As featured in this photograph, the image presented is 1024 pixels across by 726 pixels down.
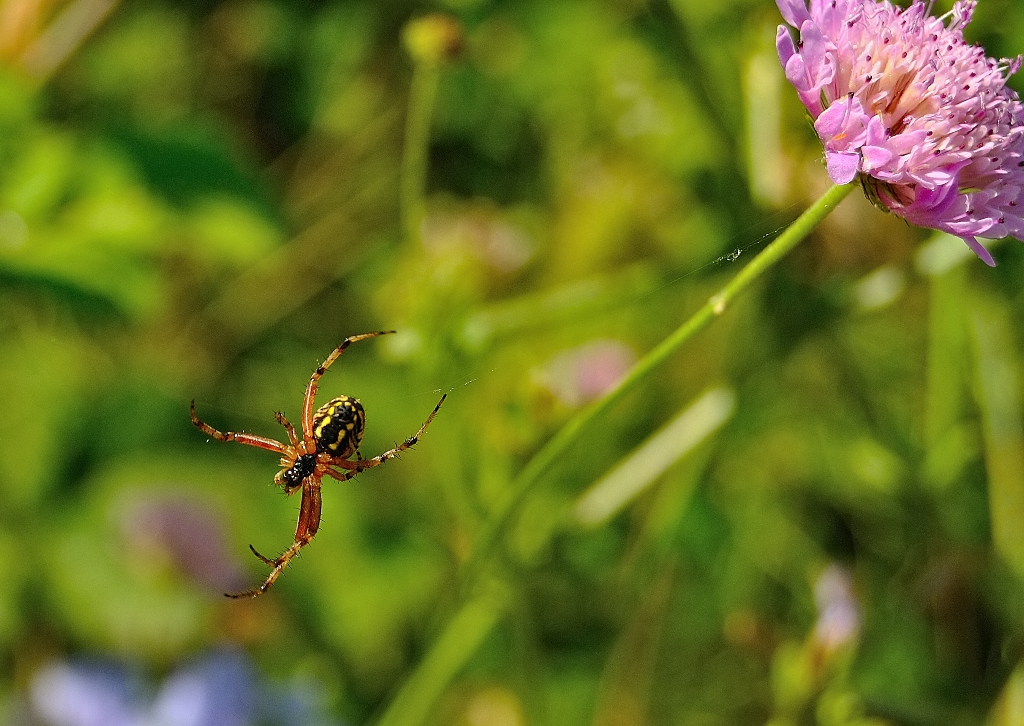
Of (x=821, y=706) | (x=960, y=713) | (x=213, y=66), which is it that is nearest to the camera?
(x=821, y=706)

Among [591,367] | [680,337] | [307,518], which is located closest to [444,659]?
[307,518]

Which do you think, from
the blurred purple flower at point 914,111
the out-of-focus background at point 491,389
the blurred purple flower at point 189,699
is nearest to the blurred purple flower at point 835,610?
the out-of-focus background at point 491,389

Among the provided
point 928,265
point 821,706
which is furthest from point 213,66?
point 821,706

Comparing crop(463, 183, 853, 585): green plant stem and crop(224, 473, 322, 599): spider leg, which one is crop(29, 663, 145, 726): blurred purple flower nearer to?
crop(224, 473, 322, 599): spider leg

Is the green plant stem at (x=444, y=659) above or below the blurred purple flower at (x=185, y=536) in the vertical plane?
below

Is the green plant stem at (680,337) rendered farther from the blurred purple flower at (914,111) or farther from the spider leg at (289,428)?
the spider leg at (289,428)

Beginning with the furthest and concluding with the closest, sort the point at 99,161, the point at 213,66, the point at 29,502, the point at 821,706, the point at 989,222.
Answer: the point at 213,66, the point at 29,502, the point at 99,161, the point at 821,706, the point at 989,222

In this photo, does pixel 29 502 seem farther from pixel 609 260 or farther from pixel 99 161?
pixel 609 260
